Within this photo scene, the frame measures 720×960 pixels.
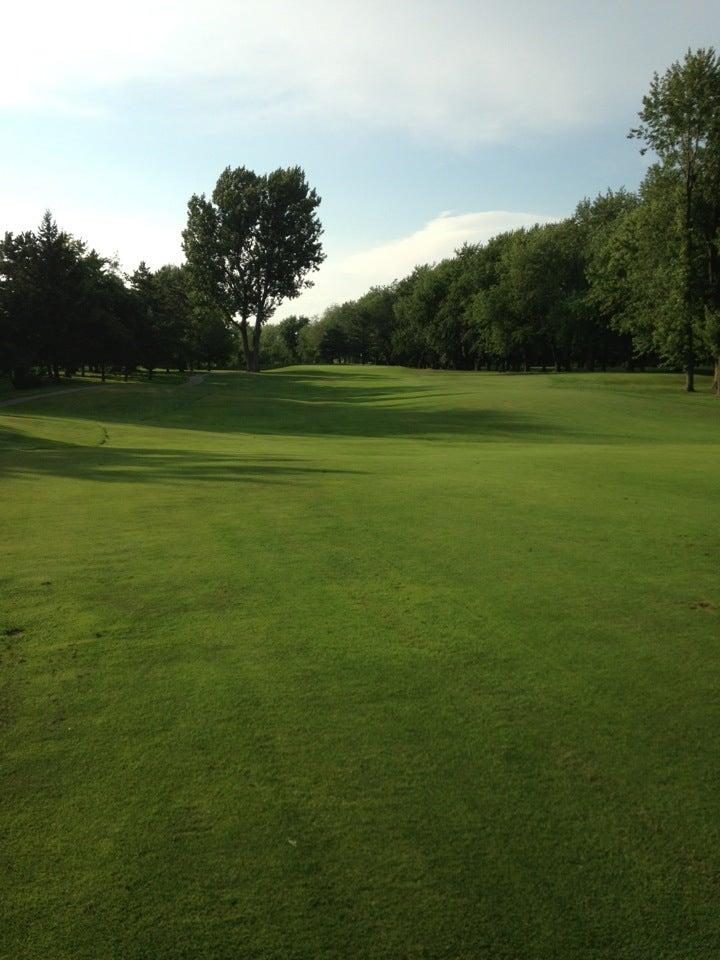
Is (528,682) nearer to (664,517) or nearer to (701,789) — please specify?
(701,789)

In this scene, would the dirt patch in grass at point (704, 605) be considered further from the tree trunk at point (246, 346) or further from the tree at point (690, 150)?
the tree trunk at point (246, 346)

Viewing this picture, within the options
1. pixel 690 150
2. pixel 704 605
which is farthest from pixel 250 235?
pixel 704 605

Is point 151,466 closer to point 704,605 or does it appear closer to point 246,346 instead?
point 704,605

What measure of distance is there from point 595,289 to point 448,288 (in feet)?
167

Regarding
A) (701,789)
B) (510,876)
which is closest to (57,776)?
(510,876)

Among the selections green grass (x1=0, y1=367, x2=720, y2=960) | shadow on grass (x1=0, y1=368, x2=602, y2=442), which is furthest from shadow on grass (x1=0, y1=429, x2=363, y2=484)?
shadow on grass (x1=0, y1=368, x2=602, y2=442)

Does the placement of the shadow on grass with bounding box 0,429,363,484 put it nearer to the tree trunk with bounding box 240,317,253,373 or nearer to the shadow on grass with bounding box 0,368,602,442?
the shadow on grass with bounding box 0,368,602,442

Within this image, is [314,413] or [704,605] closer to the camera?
[704,605]

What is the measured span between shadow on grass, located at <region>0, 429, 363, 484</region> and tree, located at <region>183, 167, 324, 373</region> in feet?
211

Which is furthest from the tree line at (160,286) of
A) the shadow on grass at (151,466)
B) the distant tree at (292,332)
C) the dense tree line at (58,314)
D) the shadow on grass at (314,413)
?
the distant tree at (292,332)

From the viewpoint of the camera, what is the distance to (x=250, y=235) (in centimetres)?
8112

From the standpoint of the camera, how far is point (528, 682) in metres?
4.91

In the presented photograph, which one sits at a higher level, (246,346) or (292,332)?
(292,332)

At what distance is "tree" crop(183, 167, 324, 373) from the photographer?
8025 cm
